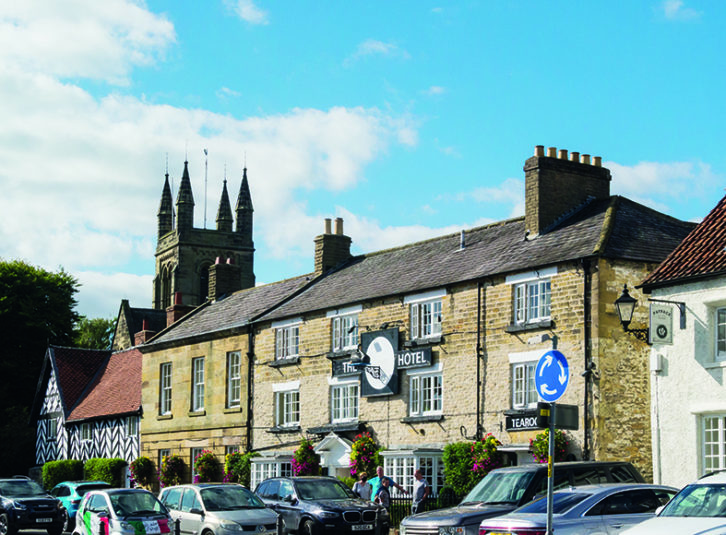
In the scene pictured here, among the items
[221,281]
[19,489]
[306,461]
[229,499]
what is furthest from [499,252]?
[221,281]

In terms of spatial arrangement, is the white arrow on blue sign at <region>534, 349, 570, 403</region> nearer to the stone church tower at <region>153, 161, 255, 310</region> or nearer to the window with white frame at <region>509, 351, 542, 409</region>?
the window with white frame at <region>509, 351, 542, 409</region>

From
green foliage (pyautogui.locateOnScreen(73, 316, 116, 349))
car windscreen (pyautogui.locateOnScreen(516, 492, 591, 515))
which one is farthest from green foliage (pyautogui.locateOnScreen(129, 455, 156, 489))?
green foliage (pyautogui.locateOnScreen(73, 316, 116, 349))

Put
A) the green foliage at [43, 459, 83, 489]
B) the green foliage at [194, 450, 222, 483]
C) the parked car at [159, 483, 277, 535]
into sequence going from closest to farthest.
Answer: the parked car at [159, 483, 277, 535]
the green foliage at [194, 450, 222, 483]
the green foliage at [43, 459, 83, 489]

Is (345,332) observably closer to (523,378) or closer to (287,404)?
(287,404)

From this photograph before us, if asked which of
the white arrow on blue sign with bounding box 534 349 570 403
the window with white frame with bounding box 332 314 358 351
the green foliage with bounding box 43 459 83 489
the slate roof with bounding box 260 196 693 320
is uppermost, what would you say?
the slate roof with bounding box 260 196 693 320

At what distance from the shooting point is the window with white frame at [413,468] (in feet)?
90.6

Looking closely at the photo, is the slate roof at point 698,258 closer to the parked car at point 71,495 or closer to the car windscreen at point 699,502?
the car windscreen at point 699,502

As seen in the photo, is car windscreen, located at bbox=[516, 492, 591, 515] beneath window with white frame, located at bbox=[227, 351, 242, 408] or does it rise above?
beneath

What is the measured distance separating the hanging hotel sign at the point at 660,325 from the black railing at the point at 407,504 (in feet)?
23.0

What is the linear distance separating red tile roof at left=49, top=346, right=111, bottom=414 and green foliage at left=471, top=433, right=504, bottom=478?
29.7 m

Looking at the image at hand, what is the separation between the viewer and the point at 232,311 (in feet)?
133

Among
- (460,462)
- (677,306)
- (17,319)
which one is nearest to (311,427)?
(460,462)

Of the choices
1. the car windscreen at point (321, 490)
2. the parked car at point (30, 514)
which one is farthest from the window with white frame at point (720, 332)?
the parked car at point (30, 514)

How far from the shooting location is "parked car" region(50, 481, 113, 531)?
30328 mm
